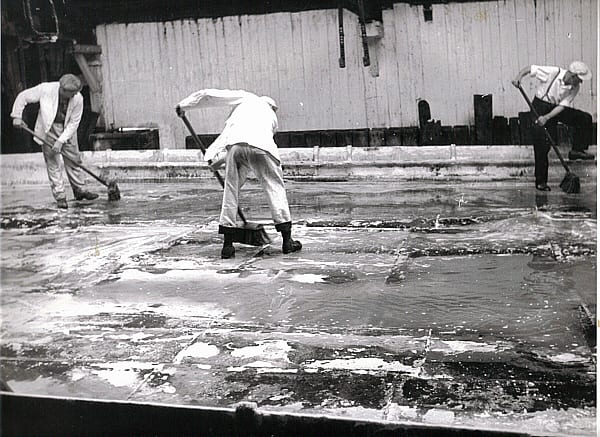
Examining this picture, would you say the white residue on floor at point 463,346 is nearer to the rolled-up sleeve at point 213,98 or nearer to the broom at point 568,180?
the broom at point 568,180

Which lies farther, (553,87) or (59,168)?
(59,168)

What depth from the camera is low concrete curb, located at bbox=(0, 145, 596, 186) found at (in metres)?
3.47

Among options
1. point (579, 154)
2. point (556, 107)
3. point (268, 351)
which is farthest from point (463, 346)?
point (556, 107)

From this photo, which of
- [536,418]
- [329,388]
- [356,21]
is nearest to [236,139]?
[356,21]

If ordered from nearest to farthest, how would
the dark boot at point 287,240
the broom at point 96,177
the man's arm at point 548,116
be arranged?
the man's arm at point 548,116, the broom at point 96,177, the dark boot at point 287,240

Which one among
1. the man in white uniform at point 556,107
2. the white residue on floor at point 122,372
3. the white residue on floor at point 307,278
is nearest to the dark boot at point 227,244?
the white residue on floor at point 307,278

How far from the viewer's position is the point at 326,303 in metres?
3.62

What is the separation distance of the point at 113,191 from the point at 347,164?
132 centimetres

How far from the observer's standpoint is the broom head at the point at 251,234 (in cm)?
434

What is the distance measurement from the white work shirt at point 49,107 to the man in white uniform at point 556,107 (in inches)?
83.1

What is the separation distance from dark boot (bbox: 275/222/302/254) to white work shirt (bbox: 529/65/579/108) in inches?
58.8

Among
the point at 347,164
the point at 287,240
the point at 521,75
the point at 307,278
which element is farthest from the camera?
the point at 287,240

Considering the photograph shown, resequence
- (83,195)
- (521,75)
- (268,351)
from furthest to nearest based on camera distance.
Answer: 1. (83,195)
2. (521,75)
3. (268,351)

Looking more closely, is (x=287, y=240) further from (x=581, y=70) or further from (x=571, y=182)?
(x=581, y=70)
